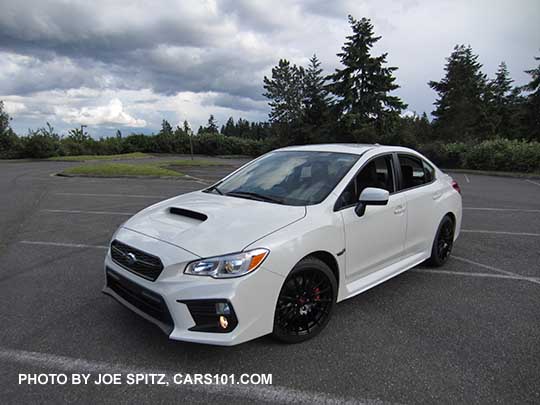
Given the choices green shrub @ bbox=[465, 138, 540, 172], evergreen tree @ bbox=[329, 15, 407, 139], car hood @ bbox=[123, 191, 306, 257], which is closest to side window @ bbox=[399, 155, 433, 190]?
car hood @ bbox=[123, 191, 306, 257]

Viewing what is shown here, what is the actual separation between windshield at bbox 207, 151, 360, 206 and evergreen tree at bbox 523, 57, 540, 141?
41.7 m

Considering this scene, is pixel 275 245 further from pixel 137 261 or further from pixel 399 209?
pixel 399 209

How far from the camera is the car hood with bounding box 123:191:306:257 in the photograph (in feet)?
8.34

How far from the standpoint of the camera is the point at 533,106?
35781 millimetres

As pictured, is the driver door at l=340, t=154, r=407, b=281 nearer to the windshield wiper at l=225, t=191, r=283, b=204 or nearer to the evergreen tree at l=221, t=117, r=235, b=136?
the windshield wiper at l=225, t=191, r=283, b=204

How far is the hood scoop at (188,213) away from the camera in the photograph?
294 centimetres

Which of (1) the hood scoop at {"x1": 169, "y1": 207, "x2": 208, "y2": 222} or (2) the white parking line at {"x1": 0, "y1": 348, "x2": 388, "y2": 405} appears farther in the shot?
(1) the hood scoop at {"x1": 169, "y1": 207, "x2": 208, "y2": 222}

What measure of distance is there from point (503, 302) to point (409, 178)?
1580 mm

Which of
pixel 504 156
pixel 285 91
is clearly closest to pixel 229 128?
pixel 285 91

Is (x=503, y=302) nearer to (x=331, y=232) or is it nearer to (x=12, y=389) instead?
(x=331, y=232)

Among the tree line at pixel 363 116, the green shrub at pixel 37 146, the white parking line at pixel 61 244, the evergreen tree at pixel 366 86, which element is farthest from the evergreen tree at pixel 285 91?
the white parking line at pixel 61 244

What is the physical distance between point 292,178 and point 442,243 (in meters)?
2.37

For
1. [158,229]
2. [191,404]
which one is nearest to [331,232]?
[158,229]

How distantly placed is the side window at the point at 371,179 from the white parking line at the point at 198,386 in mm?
1522
